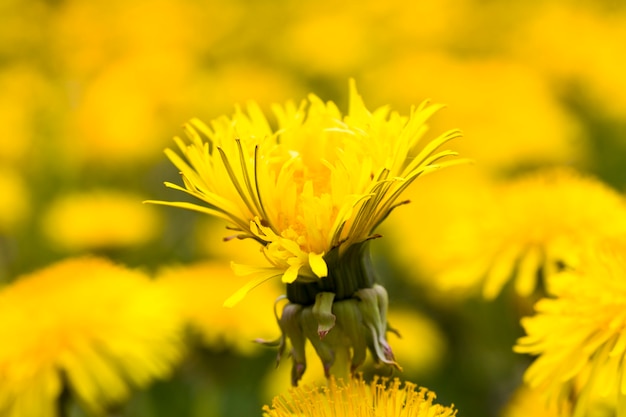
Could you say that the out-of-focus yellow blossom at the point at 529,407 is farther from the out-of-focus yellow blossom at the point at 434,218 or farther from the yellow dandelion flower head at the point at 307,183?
the yellow dandelion flower head at the point at 307,183

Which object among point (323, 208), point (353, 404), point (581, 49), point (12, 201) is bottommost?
point (12, 201)

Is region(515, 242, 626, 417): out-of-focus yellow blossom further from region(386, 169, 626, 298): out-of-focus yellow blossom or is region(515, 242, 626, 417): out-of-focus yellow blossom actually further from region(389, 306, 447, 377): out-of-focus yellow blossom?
region(389, 306, 447, 377): out-of-focus yellow blossom

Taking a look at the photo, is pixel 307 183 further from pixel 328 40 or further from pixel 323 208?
pixel 328 40

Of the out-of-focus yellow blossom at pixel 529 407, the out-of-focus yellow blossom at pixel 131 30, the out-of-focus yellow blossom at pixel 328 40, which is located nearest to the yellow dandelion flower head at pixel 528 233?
the out-of-focus yellow blossom at pixel 529 407

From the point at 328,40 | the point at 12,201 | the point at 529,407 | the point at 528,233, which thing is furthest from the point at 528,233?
the point at 328,40

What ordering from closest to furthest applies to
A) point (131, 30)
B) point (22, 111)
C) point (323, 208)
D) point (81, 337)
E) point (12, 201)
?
point (323, 208)
point (81, 337)
point (12, 201)
point (22, 111)
point (131, 30)

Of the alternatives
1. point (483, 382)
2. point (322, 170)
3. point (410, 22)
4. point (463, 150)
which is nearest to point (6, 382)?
point (322, 170)

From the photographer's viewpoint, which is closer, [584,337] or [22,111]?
[584,337]
